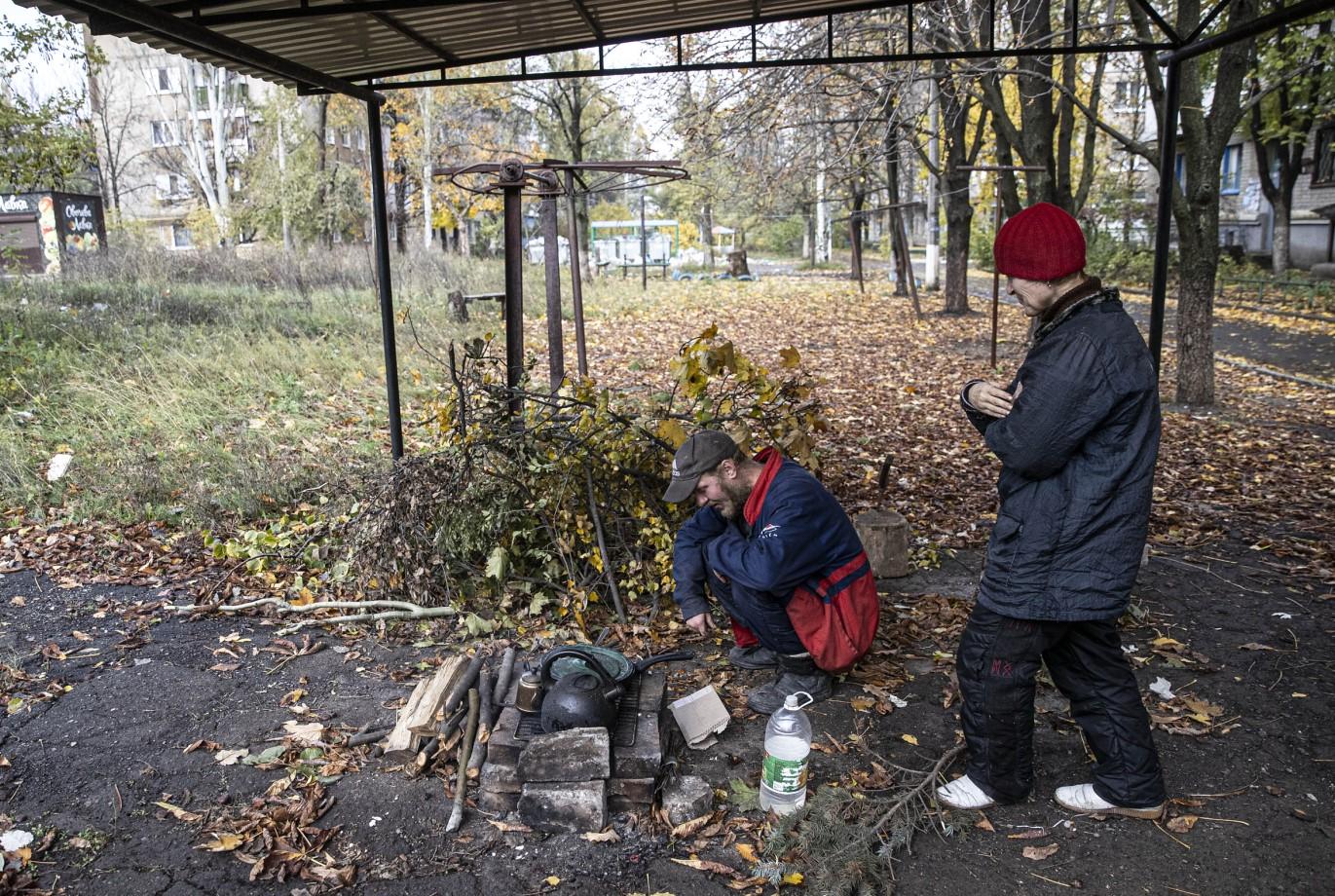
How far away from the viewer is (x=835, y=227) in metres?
52.5

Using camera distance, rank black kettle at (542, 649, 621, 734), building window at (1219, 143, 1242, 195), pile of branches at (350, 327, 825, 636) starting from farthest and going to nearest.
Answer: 1. building window at (1219, 143, 1242, 195)
2. pile of branches at (350, 327, 825, 636)
3. black kettle at (542, 649, 621, 734)

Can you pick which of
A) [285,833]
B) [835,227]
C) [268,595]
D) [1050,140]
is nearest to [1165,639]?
[285,833]

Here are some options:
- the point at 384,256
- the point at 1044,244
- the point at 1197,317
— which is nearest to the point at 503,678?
the point at 1044,244

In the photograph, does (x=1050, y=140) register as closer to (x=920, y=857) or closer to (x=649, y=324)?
(x=649, y=324)

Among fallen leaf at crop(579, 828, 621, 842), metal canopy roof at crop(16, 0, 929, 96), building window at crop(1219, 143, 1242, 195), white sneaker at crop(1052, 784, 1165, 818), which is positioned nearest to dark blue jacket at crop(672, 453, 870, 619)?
fallen leaf at crop(579, 828, 621, 842)

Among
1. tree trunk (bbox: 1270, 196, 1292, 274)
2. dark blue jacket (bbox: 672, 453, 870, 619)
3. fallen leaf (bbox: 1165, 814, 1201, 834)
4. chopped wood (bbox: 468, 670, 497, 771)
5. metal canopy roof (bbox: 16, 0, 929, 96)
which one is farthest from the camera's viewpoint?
tree trunk (bbox: 1270, 196, 1292, 274)

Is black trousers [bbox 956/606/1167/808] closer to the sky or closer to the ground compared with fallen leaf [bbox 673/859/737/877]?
closer to the sky

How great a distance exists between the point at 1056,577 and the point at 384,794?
2.57 metres

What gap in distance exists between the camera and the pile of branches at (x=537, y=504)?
16.9 ft

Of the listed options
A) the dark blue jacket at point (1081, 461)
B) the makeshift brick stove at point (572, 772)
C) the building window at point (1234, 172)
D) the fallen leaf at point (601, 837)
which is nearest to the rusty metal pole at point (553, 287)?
the makeshift brick stove at point (572, 772)

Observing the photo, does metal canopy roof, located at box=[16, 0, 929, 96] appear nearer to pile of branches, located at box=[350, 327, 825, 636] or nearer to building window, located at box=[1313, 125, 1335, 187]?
pile of branches, located at box=[350, 327, 825, 636]

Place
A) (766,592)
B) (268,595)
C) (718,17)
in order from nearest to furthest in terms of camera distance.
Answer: (766,592) → (268,595) → (718,17)

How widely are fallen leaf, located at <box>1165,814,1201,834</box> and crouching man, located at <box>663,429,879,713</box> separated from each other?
51.5 inches

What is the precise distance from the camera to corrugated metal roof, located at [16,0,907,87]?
436 cm
